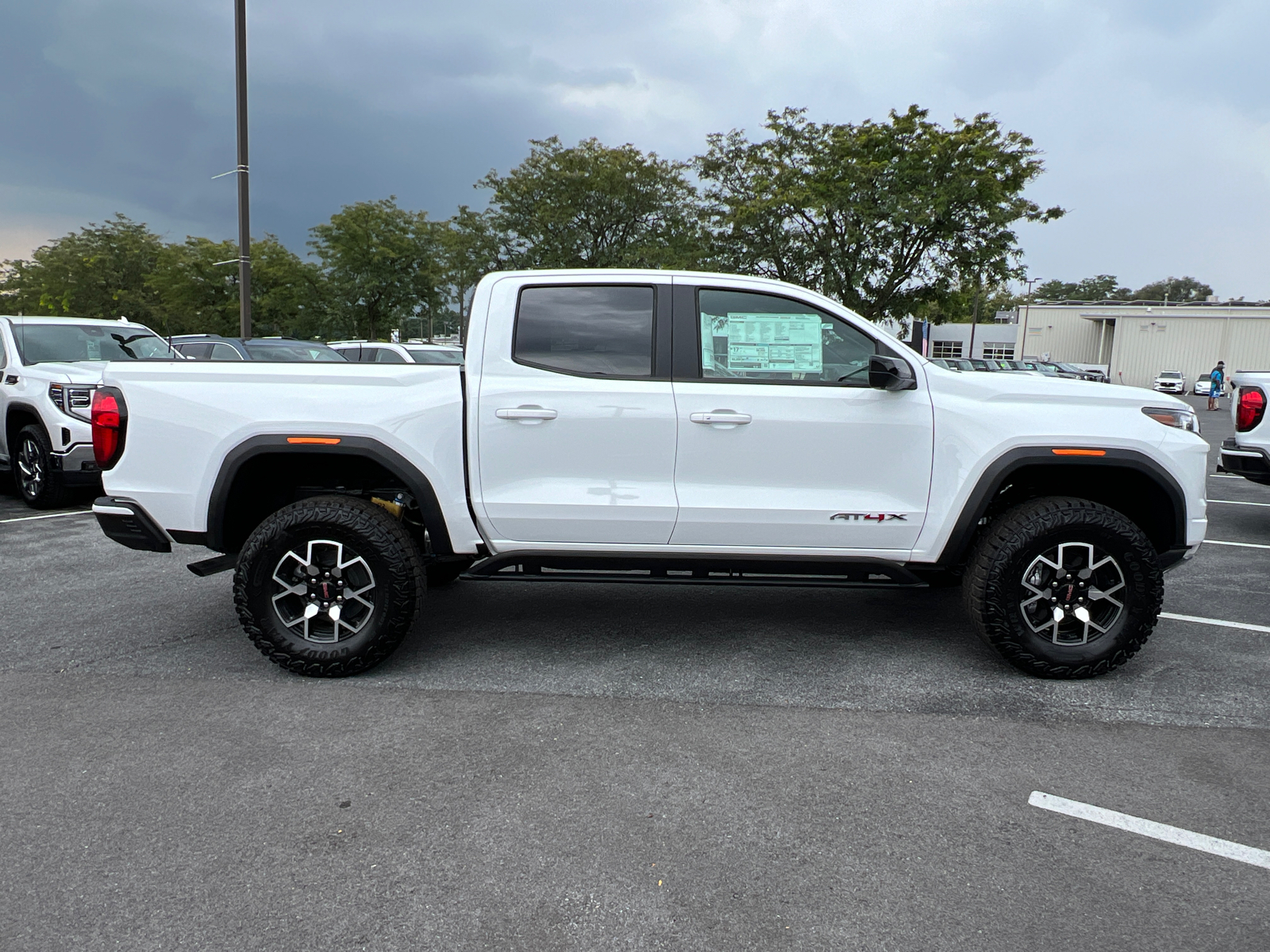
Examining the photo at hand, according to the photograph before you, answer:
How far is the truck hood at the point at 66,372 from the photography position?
8.20 meters

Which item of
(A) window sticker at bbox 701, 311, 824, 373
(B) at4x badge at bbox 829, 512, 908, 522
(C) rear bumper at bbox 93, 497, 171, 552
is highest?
(A) window sticker at bbox 701, 311, 824, 373

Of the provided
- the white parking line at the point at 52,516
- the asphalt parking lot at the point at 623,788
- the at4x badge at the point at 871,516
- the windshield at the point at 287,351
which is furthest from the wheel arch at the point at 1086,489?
the windshield at the point at 287,351

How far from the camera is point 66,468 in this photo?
8.22 m

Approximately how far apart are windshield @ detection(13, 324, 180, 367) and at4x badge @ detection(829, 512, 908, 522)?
730cm

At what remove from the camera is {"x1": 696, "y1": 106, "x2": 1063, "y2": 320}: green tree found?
25.3 metres

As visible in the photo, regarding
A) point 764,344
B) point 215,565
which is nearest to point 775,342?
point 764,344

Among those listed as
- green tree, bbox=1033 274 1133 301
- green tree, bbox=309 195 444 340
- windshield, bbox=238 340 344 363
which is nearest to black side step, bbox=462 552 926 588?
windshield, bbox=238 340 344 363

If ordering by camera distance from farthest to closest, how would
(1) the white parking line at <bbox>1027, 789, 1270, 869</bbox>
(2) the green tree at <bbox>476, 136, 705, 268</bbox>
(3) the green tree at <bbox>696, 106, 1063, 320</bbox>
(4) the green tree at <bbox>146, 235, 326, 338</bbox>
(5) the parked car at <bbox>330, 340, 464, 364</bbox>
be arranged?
1. (4) the green tree at <bbox>146, 235, 326, 338</bbox>
2. (2) the green tree at <bbox>476, 136, 705, 268</bbox>
3. (3) the green tree at <bbox>696, 106, 1063, 320</bbox>
4. (5) the parked car at <bbox>330, 340, 464, 364</bbox>
5. (1) the white parking line at <bbox>1027, 789, 1270, 869</bbox>

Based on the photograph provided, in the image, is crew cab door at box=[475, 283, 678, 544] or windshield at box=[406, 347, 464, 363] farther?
windshield at box=[406, 347, 464, 363]

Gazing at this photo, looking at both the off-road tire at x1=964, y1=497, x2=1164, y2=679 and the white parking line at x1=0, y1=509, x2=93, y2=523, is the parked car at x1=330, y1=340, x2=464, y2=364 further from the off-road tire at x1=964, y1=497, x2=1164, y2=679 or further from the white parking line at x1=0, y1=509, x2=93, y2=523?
the off-road tire at x1=964, y1=497, x2=1164, y2=679

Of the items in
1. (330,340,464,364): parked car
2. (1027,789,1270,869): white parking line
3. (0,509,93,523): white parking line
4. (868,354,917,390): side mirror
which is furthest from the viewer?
(330,340,464,364): parked car

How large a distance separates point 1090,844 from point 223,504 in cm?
377

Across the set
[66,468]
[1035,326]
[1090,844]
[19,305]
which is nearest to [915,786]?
[1090,844]

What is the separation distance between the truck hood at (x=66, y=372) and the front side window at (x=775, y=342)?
20.9 ft
